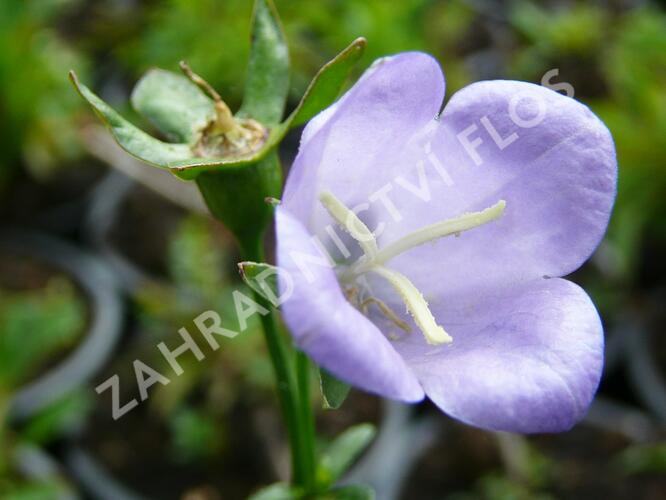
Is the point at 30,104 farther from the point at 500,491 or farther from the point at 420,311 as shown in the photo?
the point at 420,311

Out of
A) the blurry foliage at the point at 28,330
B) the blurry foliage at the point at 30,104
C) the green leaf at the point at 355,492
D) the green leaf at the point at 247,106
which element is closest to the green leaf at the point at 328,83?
the green leaf at the point at 247,106

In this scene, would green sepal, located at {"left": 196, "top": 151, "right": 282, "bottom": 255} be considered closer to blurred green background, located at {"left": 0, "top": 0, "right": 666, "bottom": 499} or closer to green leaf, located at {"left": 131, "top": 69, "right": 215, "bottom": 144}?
green leaf, located at {"left": 131, "top": 69, "right": 215, "bottom": 144}

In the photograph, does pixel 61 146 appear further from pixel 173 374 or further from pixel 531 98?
pixel 531 98

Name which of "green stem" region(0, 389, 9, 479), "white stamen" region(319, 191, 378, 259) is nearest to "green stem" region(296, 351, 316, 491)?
"white stamen" region(319, 191, 378, 259)

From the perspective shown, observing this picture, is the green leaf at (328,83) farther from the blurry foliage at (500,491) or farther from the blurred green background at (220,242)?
the blurry foliage at (500,491)

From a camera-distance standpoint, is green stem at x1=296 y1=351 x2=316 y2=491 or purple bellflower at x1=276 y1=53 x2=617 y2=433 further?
green stem at x1=296 y1=351 x2=316 y2=491
